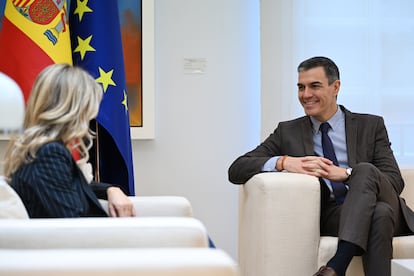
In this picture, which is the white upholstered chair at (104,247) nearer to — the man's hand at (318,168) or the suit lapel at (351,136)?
the man's hand at (318,168)

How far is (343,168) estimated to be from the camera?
9.66 ft

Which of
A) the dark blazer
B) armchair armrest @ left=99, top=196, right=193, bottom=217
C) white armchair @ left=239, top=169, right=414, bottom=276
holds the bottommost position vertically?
white armchair @ left=239, top=169, right=414, bottom=276

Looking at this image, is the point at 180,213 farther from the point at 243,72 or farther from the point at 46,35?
the point at 243,72

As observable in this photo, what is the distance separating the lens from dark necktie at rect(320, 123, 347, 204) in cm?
300

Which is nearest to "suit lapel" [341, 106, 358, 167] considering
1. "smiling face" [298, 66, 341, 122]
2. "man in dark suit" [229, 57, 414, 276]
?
"man in dark suit" [229, 57, 414, 276]

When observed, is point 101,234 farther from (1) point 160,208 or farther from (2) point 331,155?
(2) point 331,155

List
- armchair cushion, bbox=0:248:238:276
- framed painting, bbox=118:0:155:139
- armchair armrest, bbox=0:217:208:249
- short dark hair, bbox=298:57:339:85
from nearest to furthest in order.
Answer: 1. armchair cushion, bbox=0:248:238:276
2. armchair armrest, bbox=0:217:208:249
3. short dark hair, bbox=298:57:339:85
4. framed painting, bbox=118:0:155:139

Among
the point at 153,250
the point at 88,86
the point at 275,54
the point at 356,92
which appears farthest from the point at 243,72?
the point at 153,250

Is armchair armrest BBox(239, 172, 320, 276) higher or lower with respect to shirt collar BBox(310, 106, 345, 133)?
lower

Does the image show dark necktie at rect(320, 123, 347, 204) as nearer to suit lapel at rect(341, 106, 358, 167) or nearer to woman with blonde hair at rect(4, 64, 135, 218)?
suit lapel at rect(341, 106, 358, 167)

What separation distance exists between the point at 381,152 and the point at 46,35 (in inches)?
67.2

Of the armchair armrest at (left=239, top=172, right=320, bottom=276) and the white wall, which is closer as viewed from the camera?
the armchair armrest at (left=239, top=172, right=320, bottom=276)

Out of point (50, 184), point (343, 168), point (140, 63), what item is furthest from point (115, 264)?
point (140, 63)

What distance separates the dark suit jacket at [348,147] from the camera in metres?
3.04
